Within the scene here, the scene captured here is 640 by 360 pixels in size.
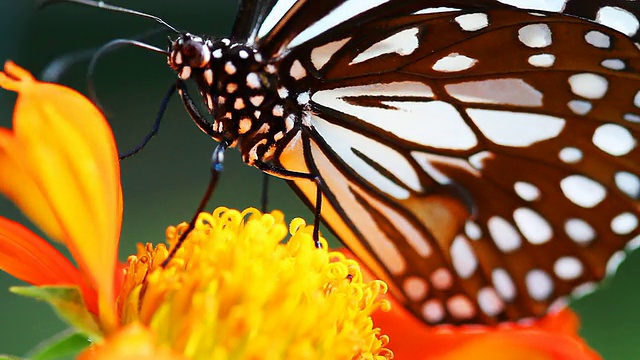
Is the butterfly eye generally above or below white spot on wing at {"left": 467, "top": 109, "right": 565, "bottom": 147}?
above

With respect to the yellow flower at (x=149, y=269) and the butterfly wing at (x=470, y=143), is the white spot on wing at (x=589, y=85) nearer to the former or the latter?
the butterfly wing at (x=470, y=143)

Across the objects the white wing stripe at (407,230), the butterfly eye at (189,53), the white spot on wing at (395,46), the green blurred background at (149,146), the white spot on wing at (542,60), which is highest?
the green blurred background at (149,146)

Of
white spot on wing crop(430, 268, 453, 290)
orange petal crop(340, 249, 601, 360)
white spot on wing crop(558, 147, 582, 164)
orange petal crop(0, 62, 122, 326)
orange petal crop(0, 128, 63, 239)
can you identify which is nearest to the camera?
orange petal crop(0, 62, 122, 326)

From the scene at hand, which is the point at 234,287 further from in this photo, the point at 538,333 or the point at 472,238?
the point at 472,238

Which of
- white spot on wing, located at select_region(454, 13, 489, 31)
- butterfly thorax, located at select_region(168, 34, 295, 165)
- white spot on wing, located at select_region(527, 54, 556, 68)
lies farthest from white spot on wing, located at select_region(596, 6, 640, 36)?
butterfly thorax, located at select_region(168, 34, 295, 165)

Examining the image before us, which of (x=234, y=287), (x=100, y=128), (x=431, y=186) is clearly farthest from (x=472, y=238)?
(x=100, y=128)

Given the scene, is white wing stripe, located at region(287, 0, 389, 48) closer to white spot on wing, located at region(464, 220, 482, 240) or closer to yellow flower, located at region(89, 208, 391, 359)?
yellow flower, located at region(89, 208, 391, 359)

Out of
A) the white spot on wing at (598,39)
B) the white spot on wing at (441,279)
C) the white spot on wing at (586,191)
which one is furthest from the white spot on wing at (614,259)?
the white spot on wing at (598,39)
